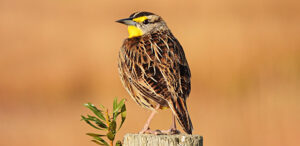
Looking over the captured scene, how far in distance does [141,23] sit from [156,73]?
0.68 meters

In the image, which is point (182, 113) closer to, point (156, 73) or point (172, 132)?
point (172, 132)

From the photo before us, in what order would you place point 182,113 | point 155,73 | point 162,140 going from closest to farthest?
1. point 162,140
2. point 182,113
3. point 155,73

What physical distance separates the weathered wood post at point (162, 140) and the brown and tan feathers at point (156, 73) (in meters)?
0.32

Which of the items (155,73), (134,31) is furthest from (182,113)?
(134,31)

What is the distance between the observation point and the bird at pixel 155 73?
12.2ft

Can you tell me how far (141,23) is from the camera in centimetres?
445

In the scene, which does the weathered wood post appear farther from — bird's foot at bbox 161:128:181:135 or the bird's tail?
bird's foot at bbox 161:128:181:135

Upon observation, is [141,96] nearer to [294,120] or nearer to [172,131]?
[172,131]

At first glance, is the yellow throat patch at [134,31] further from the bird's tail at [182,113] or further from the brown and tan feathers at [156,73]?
the bird's tail at [182,113]

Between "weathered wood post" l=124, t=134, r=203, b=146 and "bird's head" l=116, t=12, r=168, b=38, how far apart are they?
4.34ft

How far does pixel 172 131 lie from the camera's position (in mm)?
3707

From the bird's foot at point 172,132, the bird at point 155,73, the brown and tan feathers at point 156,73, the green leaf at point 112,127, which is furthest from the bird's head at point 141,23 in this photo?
the green leaf at point 112,127

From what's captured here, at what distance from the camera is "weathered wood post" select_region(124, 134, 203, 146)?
314 centimetres

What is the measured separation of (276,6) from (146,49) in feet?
28.3
